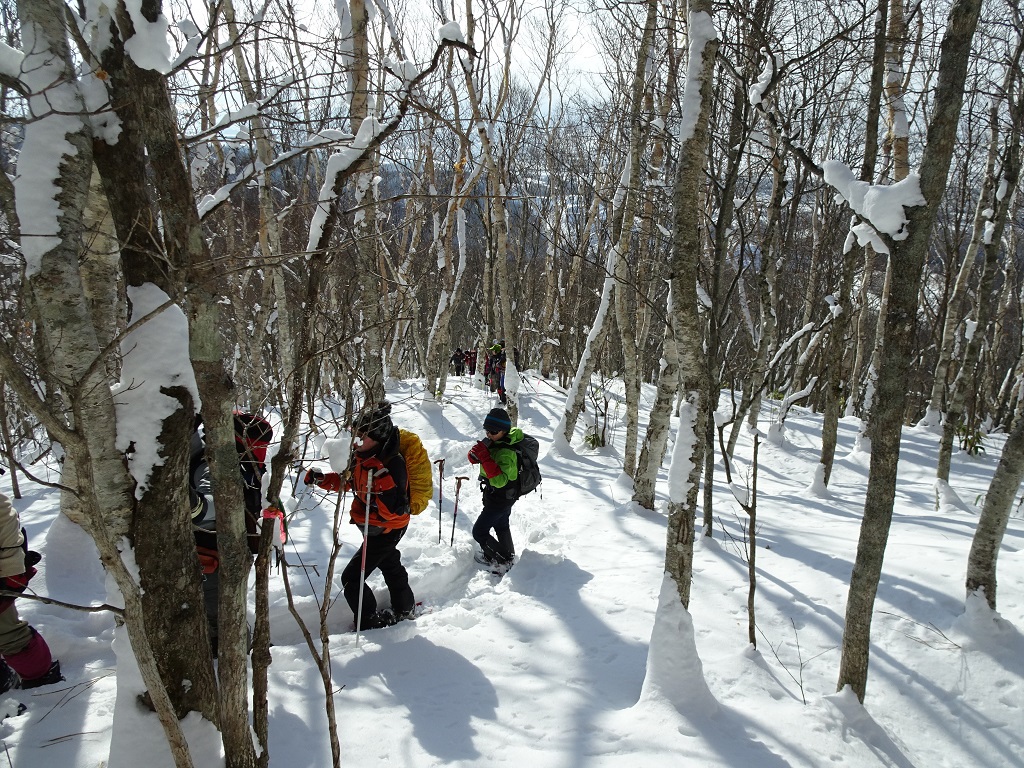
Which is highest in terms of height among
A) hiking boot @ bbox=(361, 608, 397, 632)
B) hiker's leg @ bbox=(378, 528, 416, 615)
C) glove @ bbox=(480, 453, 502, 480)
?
glove @ bbox=(480, 453, 502, 480)

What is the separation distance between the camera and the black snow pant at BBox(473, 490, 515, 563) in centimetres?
517

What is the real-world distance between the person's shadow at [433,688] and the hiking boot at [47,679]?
1.55 meters

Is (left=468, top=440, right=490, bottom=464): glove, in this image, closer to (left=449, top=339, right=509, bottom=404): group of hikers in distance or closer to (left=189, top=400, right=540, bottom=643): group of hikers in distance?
(left=189, top=400, right=540, bottom=643): group of hikers in distance

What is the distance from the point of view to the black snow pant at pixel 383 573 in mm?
4121

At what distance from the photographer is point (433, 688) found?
3.32 m

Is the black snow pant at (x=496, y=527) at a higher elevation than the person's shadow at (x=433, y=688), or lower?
higher

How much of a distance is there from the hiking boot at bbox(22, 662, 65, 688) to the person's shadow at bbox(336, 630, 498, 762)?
1.55m

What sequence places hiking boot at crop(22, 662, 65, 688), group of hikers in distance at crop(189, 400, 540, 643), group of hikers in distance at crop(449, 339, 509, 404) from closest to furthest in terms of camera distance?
hiking boot at crop(22, 662, 65, 688) < group of hikers in distance at crop(189, 400, 540, 643) < group of hikers in distance at crop(449, 339, 509, 404)

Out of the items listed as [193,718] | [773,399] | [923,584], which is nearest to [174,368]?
[193,718]

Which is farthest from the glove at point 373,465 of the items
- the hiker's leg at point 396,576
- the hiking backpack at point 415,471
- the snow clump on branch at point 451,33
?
the snow clump on branch at point 451,33

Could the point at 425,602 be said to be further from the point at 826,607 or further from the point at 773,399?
the point at 773,399

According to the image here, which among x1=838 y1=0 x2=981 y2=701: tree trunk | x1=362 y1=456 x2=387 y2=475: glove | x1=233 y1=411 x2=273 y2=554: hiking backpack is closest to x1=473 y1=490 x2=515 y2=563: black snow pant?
x1=362 y1=456 x2=387 y2=475: glove

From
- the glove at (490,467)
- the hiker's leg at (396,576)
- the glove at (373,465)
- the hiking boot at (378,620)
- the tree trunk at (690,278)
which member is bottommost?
the hiking boot at (378,620)

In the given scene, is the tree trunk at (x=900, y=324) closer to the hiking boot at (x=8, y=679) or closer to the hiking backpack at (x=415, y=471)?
the hiking backpack at (x=415, y=471)
